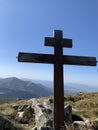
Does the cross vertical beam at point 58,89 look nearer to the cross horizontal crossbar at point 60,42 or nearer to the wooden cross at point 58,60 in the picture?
the wooden cross at point 58,60

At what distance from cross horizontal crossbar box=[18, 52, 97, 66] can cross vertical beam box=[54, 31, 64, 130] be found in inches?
8.4

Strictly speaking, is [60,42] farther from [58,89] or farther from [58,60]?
[58,89]

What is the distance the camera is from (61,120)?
1027 centimetres

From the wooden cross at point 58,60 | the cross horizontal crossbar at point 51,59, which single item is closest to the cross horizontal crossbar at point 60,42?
the wooden cross at point 58,60

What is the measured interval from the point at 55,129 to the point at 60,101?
3.95 ft

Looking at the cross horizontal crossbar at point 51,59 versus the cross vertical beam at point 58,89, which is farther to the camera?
the cross horizontal crossbar at point 51,59

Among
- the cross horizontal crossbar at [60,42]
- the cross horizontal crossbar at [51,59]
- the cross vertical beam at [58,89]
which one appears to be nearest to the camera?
the cross vertical beam at [58,89]

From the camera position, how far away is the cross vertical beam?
10.2 m

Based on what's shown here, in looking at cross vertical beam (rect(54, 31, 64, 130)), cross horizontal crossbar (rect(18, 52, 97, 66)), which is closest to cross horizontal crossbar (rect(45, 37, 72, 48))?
cross vertical beam (rect(54, 31, 64, 130))

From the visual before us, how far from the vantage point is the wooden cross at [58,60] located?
33.6ft

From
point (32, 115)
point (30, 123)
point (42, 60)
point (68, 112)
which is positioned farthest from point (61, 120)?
point (32, 115)

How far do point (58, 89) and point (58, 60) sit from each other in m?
1.31

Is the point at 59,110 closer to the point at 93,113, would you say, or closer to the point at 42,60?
the point at 42,60

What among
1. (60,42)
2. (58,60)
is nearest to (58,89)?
(58,60)
